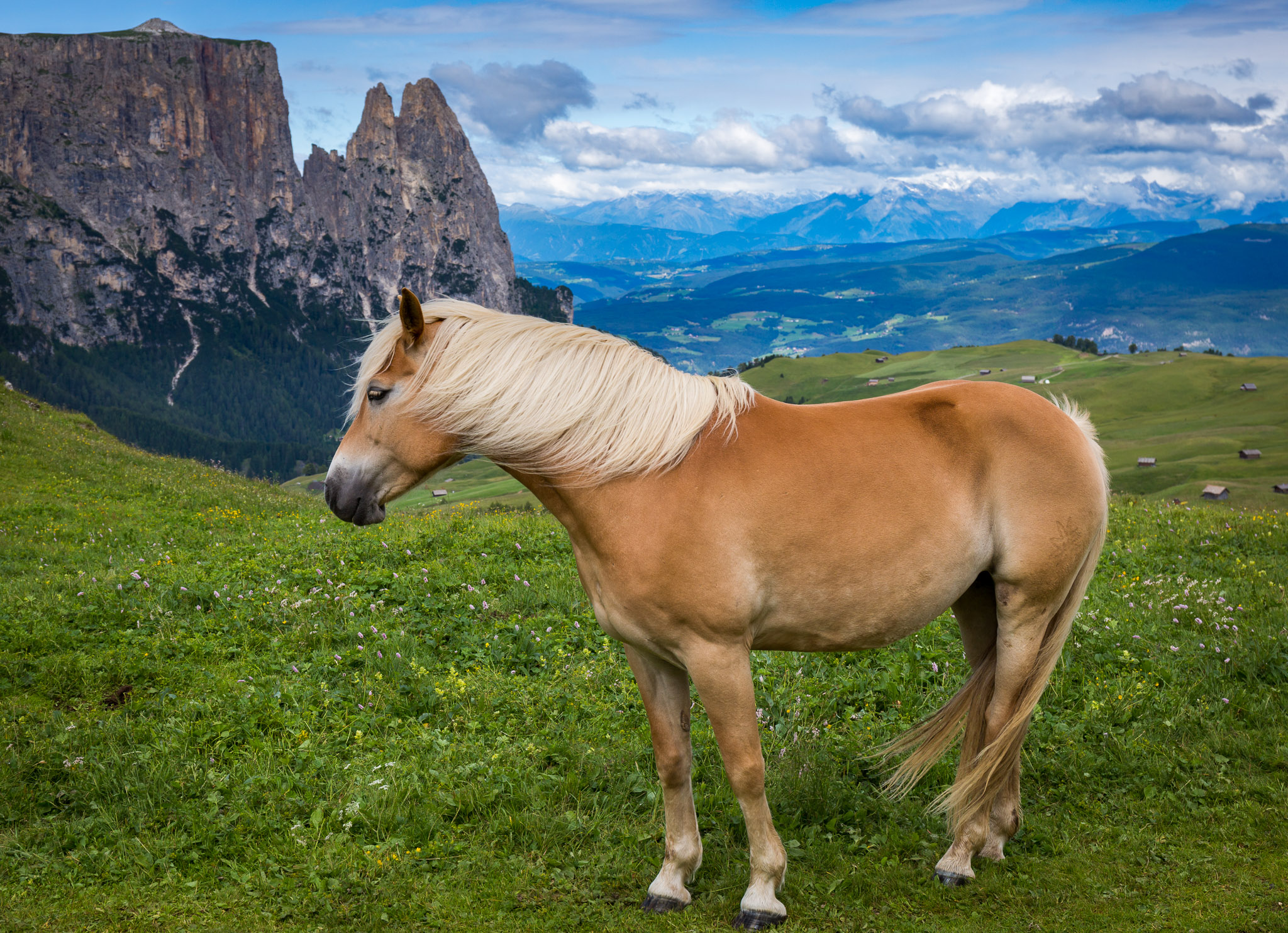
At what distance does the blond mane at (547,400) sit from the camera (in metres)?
4.38

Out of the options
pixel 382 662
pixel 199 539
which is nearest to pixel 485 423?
pixel 382 662

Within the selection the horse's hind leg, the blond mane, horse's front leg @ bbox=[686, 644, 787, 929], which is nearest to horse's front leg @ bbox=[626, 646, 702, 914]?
horse's front leg @ bbox=[686, 644, 787, 929]

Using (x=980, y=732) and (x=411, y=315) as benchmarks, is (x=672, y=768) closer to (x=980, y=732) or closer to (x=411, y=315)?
(x=980, y=732)

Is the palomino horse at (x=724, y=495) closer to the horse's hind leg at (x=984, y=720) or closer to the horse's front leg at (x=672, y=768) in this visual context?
the horse's front leg at (x=672, y=768)

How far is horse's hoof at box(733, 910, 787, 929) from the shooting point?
15.0ft

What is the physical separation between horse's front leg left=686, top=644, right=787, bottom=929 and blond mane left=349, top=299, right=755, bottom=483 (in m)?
1.11

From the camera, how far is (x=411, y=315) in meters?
4.27

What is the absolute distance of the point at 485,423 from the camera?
4402 mm

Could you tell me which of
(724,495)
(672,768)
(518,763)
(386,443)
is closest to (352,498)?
(386,443)

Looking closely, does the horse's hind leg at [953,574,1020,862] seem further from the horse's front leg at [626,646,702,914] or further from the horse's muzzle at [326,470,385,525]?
the horse's muzzle at [326,470,385,525]

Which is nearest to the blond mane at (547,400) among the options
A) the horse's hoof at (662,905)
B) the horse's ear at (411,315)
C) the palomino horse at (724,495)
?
the palomino horse at (724,495)

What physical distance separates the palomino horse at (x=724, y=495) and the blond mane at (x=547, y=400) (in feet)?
0.04

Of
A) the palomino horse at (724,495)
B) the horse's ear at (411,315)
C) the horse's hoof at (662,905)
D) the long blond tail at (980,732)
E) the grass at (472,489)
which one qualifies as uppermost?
the horse's ear at (411,315)

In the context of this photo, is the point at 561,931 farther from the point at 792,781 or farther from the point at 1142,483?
the point at 1142,483
